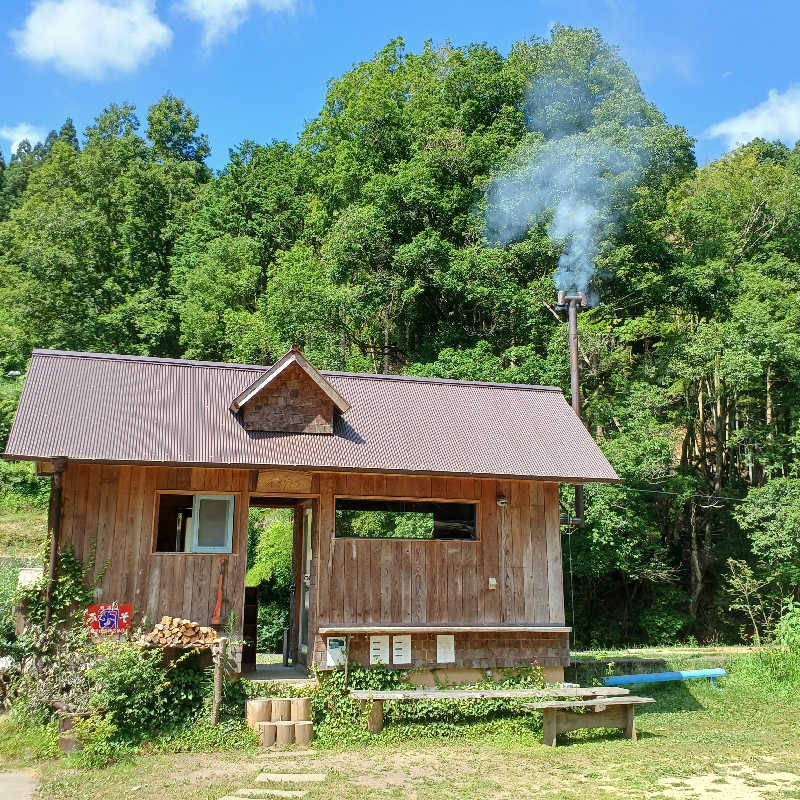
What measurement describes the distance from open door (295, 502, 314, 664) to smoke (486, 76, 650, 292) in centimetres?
1346

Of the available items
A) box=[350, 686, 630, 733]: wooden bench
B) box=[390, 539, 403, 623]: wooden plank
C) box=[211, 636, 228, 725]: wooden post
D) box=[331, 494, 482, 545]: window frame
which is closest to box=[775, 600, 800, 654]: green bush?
box=[350, 686, 630, 733]: wooden bench

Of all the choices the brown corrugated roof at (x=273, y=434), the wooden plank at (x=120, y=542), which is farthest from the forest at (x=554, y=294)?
the wooden plank at (x=120, y=542)

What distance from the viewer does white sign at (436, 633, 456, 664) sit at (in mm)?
12039

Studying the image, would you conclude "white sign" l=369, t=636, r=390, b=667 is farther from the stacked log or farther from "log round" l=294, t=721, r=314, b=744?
"log round" l=294, t=721, r=314, b=744

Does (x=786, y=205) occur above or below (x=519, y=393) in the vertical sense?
above

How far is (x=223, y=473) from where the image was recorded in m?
11.7

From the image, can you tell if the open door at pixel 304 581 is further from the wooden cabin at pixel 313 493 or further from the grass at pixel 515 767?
the grass at pixel 515 767

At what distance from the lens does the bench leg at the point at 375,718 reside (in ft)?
35.7

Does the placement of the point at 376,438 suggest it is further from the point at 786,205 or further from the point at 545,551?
the point at 786,205

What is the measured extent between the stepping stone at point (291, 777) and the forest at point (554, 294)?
1402 cm

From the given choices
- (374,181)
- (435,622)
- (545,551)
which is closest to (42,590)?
(435,622)

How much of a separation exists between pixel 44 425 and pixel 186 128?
33.6 m

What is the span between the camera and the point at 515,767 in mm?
9477

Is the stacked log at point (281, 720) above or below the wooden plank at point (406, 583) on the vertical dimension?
below
